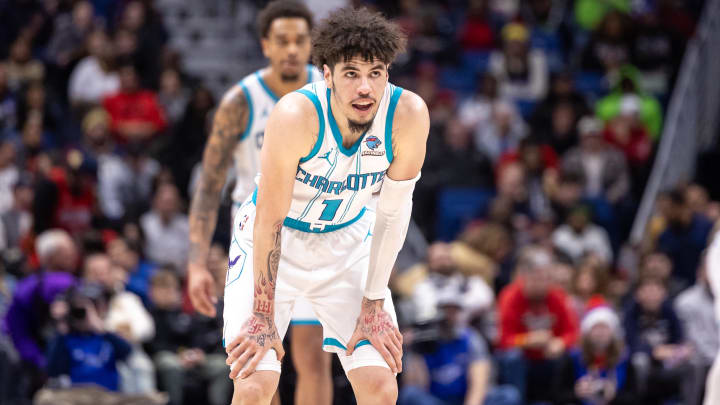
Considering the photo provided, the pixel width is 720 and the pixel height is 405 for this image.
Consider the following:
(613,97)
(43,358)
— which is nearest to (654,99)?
(613,97)

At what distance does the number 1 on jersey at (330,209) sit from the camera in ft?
16.9

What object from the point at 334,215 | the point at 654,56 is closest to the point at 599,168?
the point at 654,56

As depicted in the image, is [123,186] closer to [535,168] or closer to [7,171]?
[7,171]

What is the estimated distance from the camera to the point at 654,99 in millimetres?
14391

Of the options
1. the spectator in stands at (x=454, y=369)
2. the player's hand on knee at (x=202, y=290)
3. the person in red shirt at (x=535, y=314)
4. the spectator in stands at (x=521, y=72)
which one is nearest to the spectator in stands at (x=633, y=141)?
the spectator in stands at (x=521, y=72)

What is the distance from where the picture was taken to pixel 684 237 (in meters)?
11.7

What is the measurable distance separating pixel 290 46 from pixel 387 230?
146 centimetres

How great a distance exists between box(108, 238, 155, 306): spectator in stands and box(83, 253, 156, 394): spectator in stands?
1.34 feet

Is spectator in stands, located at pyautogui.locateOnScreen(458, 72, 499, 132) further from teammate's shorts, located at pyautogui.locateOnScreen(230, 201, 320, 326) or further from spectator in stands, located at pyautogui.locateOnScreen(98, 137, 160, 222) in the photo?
teammate's shorts, located at pyautogui.locateOnScreen(230, 201, 320, 326)

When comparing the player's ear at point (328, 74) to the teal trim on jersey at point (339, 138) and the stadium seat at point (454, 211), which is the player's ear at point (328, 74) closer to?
the teal trim on jersey at point (339, 138)

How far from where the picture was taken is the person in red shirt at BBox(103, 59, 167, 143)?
12469 mm

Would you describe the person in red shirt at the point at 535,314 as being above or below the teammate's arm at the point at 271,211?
below

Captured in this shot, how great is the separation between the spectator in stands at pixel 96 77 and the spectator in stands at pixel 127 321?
12.2 ft

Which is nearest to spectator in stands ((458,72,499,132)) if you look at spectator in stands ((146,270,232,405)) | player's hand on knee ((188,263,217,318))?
spectator in stands ((146,270,232,405))
